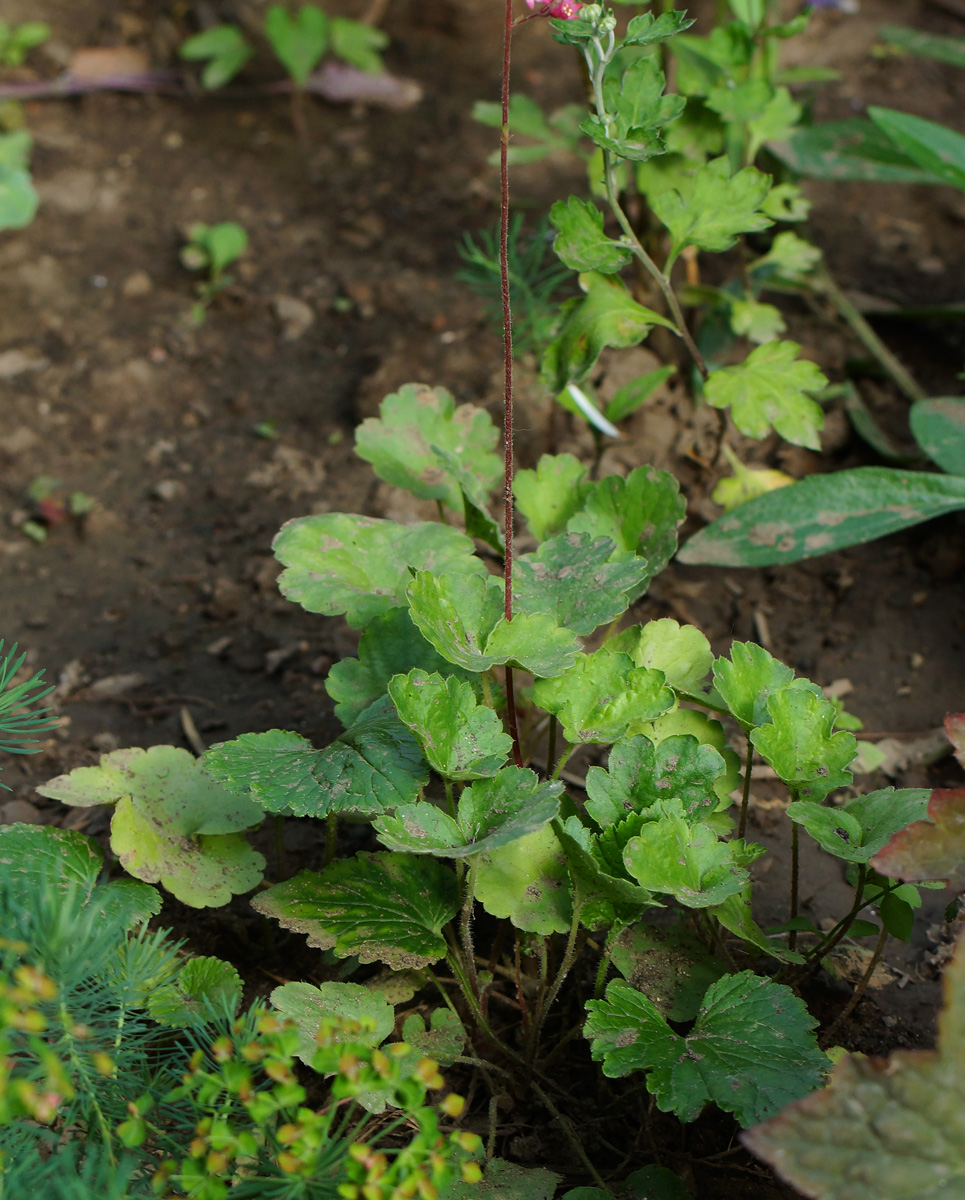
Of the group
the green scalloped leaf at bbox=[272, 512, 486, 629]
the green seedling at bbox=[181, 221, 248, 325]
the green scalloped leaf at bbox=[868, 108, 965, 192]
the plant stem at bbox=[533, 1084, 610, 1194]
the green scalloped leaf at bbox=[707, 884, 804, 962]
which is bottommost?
the plant stem at bbox=[533, 1084, 610, 1194]

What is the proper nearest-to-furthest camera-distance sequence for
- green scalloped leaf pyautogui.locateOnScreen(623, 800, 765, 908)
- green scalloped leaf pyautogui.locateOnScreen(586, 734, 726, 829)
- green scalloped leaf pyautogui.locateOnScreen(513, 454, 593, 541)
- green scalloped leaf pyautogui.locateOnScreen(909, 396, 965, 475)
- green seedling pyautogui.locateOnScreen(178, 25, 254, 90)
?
green scalloped leaf pyautogui.locateOnScreen(623, 800, 765, 908), green scalloped leaf pyautogui.locateOnScreen(586, 734, 726, 829), green scalloped leaf pyautogui.locateOnScreen(513, 454, 593, 541), green scalloped leaf pyautogui.locateOnScreen(909, 396, 965, 475), green seedling pyautogui.locateOnScreen(178, 25, 254, 90)

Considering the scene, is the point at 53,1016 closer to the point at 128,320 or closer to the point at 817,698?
the point at 817,698

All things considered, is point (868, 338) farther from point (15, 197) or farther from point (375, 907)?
point (15, 197)

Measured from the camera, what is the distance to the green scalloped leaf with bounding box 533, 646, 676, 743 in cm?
129

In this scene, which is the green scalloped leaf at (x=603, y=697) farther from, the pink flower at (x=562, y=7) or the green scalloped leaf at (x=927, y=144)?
the green scalloped leaf at (x=927, y=144)

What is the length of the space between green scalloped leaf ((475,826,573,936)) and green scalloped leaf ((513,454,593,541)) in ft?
1.75

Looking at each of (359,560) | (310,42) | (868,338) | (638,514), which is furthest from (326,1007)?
(310,42)

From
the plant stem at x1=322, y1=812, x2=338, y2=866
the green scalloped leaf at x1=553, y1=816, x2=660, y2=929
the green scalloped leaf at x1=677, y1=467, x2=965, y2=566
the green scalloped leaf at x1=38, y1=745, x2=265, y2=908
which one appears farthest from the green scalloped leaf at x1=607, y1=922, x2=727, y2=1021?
the green scalloped leaf at x1=677, y1=467, x2=965, y2=566

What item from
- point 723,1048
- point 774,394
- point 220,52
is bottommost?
point 723,1048

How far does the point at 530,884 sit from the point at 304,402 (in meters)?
1.62

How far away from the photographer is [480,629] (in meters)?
1.36

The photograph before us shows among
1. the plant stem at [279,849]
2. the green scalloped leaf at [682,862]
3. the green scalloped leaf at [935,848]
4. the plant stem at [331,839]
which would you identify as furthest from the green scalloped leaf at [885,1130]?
the plant stem at [279,849]

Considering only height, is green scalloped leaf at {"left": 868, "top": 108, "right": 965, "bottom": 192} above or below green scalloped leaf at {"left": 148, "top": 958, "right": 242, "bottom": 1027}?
above

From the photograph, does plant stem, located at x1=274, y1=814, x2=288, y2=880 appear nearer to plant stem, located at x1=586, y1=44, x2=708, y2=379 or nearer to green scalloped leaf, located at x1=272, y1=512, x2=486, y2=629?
green scalloped leaf, located at x1=272, y1=512, x2=486, y2=629
